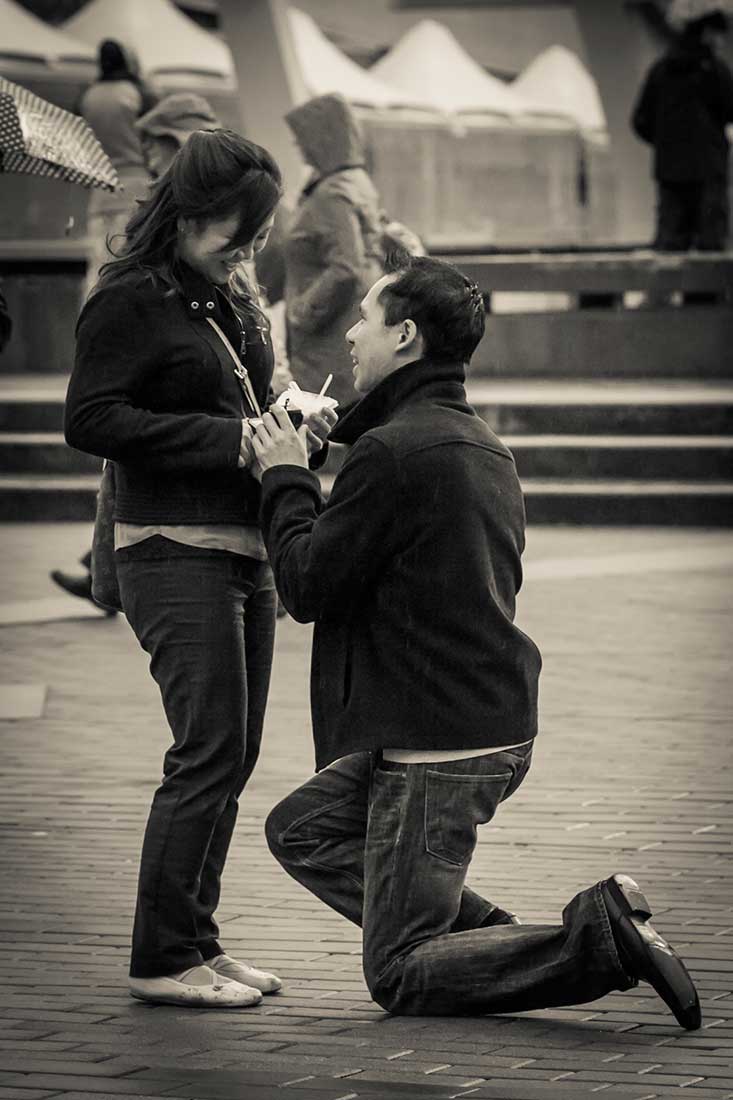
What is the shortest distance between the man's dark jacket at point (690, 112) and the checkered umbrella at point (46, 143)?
33.3 ft

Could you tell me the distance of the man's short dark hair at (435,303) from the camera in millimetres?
4574

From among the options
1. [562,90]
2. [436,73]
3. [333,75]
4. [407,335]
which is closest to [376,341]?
[407,335]

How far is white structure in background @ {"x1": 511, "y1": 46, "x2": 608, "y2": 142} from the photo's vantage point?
3709cm

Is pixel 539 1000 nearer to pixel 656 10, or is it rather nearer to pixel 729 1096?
pixel 729 1096

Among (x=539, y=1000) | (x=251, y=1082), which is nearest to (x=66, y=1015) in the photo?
(x=251, y=1082)

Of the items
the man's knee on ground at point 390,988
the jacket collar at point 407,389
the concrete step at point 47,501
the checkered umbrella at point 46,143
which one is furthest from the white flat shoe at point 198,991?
the concrete step at point 47,501

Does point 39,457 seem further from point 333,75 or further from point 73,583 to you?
point 333,75

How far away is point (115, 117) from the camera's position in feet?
41.1

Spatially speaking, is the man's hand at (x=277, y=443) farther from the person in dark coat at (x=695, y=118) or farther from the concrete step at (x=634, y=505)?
the person in dark coat at (x=695, y=118)

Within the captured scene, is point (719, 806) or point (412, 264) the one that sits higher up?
point (412, 264)

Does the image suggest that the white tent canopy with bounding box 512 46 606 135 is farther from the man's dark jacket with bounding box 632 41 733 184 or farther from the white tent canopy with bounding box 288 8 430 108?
the man's dark jacket with bounding box 632 41 733 184

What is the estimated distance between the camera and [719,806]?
6.74 m

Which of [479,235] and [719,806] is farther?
[479,235]

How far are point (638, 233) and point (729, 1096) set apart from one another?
2340cm
